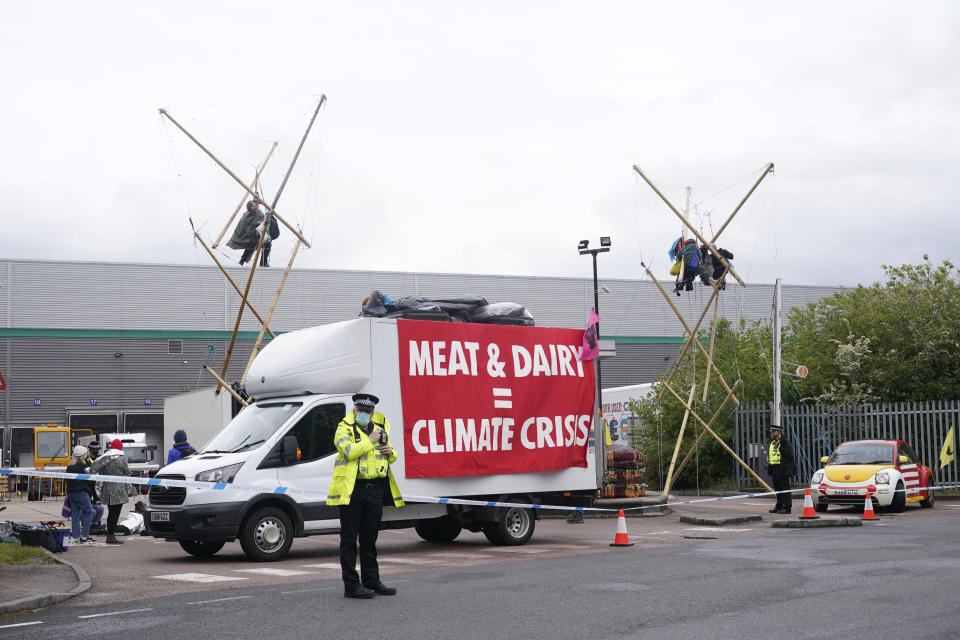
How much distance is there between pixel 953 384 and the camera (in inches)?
1138

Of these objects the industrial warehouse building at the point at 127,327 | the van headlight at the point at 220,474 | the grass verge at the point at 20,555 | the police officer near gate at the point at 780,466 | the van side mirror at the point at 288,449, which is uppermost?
the industrial warehouse building at the point at 127,327

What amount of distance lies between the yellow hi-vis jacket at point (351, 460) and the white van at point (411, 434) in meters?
3.64

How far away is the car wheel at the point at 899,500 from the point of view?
20750 mm

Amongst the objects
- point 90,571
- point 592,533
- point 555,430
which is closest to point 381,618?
point 90,571

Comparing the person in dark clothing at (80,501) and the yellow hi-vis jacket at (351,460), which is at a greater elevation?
the yellow hi-vis jacket at (351,460)

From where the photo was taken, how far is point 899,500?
820 inches

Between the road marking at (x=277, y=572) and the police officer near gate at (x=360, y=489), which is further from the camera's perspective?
the road marking at (x=277, y=572)

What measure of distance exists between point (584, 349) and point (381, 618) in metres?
8.75

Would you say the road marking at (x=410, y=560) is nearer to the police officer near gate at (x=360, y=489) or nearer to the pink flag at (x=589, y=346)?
the police officer near gate at (x=360, y=489)

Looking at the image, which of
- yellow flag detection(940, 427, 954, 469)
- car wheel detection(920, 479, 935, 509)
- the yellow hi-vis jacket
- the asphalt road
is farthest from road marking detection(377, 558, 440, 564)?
yellow flag detection(940, 427, 954, 469)

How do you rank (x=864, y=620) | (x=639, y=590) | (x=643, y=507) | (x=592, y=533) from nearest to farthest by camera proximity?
(x=864, y=620) → (x=639, y=590) → (x=592, y=533) → (x=643, y=507)

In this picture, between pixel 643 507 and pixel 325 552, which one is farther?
pixel 643 507

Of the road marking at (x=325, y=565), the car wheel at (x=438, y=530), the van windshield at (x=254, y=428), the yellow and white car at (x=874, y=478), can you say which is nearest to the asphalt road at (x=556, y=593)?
the road marking at (x=325, y=565)

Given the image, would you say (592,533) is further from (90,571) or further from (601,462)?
(90,571)
